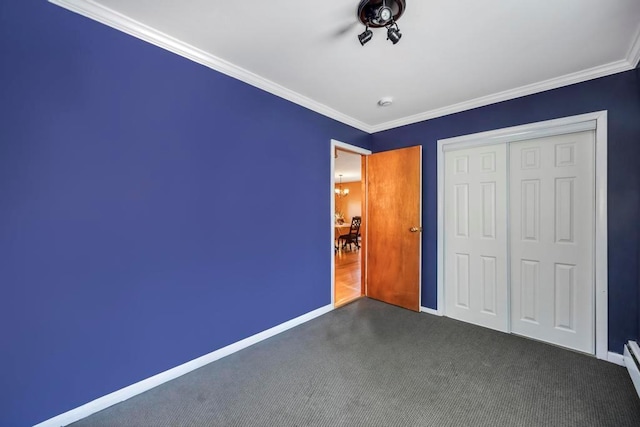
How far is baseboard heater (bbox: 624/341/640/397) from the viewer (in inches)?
69.5

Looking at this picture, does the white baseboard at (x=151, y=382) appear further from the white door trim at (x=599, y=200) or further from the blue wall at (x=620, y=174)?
the blue wall at (x=620, y=174)

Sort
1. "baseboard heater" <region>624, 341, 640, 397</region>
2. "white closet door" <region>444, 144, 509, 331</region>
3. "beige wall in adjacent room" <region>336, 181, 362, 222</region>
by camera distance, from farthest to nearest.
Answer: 1. "beige wall in adjacent room" <region>336, 181, 362, 222</region>
2. "white closet door" <region>444, 144, 509, 331</region>
3. "baseboard heater" <region>624, 341, 640, 397</region>

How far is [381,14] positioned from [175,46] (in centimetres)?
146

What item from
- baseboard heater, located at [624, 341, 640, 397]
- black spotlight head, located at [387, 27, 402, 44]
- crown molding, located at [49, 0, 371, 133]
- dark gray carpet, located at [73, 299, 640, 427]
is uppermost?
crown molding, located at [49, 0, 371, 133]

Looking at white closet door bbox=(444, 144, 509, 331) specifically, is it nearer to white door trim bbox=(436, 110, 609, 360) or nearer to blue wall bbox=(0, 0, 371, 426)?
white door trim bbox=(436, 110, 609, 360)

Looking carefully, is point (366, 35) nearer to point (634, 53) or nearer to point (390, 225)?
point (634, 53)

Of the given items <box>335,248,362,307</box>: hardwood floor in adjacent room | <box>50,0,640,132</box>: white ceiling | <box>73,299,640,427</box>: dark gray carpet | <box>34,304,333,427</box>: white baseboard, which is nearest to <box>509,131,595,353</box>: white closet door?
<box>73,299,640,427</box>: dark gray carpet

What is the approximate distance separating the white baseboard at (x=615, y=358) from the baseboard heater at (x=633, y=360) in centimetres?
4

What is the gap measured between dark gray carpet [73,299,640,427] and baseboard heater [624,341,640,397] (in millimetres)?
61

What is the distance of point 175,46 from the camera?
1.88 metres

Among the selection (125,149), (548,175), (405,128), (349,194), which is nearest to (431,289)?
(548,175)

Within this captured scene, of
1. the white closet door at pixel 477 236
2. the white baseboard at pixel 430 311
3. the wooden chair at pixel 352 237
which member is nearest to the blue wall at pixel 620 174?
the white closet door at pixel 477 236

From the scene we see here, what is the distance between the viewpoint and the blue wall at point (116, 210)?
4.54 feet

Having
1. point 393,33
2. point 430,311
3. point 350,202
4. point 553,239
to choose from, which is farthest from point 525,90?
point 350,202
